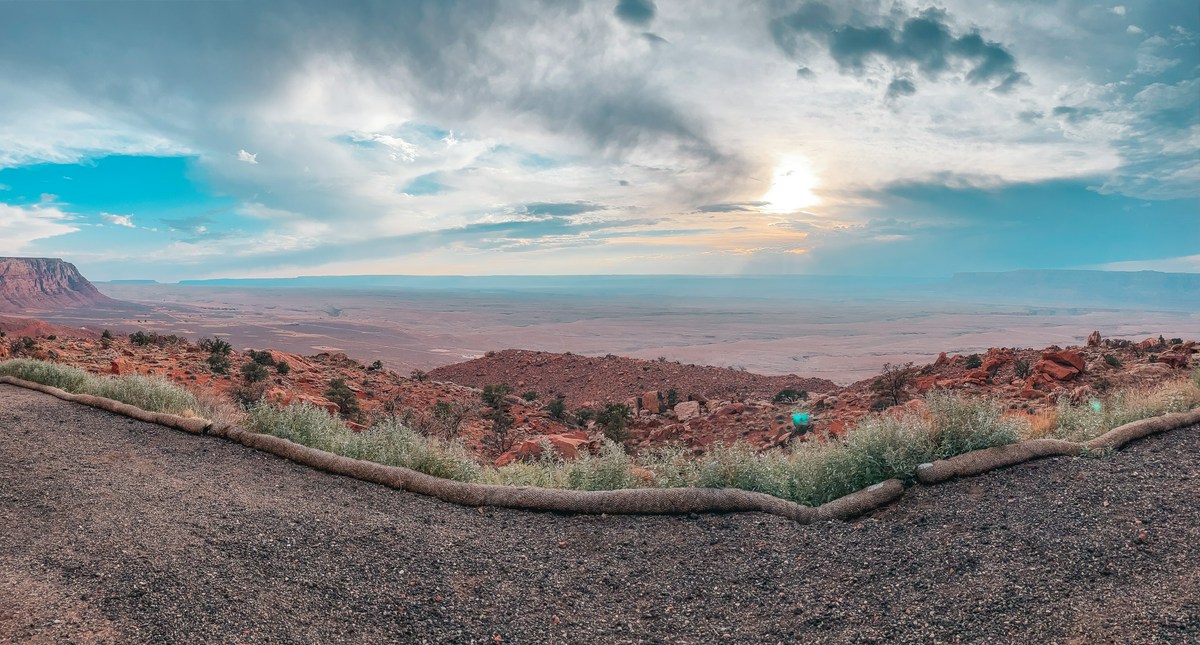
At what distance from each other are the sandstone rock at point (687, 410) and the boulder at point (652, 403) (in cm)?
81

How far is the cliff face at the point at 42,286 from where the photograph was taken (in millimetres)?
112312

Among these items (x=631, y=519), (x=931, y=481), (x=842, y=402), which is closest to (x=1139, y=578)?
(x=931, y=481)

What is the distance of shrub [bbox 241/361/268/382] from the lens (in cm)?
1524

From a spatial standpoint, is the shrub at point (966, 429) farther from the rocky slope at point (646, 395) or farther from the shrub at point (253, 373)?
the shrub at point (253, 373)

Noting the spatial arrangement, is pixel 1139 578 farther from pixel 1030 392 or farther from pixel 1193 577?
pixel 1030 392

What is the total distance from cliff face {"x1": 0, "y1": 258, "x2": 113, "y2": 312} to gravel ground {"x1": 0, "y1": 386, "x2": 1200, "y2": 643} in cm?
14025

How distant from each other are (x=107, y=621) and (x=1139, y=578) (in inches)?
239

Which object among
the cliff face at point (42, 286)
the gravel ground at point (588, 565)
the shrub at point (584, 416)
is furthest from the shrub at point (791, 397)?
the cliff face at point (42, 286)

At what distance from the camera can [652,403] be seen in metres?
18.7

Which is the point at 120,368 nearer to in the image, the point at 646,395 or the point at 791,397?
the point at 646,395

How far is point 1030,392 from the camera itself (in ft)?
40.3

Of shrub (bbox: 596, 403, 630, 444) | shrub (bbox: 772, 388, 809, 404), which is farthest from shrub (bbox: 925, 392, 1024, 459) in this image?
shrub (bbox: 772, 388, 809, 404)

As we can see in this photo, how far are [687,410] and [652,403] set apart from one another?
1956 mm

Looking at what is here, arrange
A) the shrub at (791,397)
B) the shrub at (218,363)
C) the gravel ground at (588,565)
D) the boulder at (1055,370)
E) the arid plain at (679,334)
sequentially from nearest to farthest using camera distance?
the gravel ground at (588,565) < the boulder at (1055,370) < the shrub at (218,363) < the shrub at (791,397) < the arid plain at (679,334)
